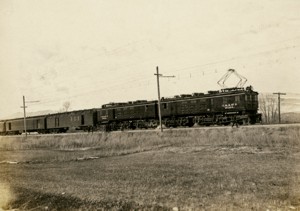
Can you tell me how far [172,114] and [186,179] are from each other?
19.2 m

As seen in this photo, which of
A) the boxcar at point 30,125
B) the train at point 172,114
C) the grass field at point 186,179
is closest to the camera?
the grass field at point 186,179

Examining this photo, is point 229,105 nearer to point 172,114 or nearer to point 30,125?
point 172,114

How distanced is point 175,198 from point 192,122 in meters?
20.0

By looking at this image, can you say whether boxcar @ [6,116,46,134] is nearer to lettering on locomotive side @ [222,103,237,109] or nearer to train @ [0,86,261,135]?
train @ [0,86,261,135]

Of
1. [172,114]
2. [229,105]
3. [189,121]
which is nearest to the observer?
[229,105]

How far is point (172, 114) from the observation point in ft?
105

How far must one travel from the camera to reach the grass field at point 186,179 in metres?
10.4

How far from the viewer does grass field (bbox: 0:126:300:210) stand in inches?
410

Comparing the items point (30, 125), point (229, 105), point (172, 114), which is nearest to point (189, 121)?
point (172, 114)

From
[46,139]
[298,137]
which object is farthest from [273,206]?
[46,139]

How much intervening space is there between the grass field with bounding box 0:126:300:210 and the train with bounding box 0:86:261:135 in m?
5.10

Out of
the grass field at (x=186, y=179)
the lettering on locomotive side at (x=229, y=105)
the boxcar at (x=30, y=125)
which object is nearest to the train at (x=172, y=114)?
the lettering on locomotive side at (x=229, y=105)

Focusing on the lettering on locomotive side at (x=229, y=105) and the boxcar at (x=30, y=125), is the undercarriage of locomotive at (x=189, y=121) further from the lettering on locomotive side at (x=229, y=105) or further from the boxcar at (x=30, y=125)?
the boxcar at (x=30, y=125)

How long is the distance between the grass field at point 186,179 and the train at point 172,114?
16.7ft
